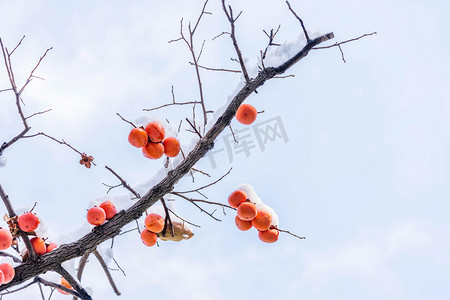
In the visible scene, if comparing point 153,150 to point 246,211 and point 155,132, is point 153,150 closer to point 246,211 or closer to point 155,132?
point 155,132

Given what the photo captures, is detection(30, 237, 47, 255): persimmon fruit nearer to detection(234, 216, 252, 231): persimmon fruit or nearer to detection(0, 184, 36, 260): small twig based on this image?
detection(0, 184, 36, 260): small twig

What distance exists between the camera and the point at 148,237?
11.5ft

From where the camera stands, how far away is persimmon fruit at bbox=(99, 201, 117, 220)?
3.12m

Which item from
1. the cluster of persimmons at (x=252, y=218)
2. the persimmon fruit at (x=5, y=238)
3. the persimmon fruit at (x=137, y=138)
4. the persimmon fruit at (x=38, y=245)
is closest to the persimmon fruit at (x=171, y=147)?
the persimmon fruit at (x=137, y=138)

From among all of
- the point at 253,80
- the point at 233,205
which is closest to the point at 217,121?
the point at 253,80

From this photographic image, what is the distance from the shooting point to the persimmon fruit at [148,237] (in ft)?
11.5

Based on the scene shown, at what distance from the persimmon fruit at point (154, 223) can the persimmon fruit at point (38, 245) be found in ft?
2.73

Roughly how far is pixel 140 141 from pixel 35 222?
980mm

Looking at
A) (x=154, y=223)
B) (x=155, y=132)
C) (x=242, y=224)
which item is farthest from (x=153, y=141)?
(x=242, y=224)

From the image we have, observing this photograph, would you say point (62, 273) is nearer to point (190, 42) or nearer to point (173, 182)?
point (173, 182)

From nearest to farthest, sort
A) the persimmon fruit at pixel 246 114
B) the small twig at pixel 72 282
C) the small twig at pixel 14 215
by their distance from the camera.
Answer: the small twig at pixel 14 215
the small twig at pixel 72 282
the persimmon fruit at pixel 246 114

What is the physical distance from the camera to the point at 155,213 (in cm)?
349

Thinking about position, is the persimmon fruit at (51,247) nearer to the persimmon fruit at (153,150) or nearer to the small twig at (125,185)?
the small twig at (125,185)

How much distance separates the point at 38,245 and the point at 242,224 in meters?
1.66
